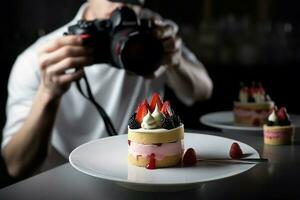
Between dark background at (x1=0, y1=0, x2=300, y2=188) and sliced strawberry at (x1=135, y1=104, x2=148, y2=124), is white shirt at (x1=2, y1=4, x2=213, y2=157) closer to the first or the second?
sliced strawberry at (x1=135, y1=104, x2=148, y2=124)

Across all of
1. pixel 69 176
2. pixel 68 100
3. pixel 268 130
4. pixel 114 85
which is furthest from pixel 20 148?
pixel 268 130

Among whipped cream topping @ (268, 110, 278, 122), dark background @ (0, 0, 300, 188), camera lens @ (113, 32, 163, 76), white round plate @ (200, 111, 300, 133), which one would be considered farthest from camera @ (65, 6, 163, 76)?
dark background @ (0, 0, 300, 188)

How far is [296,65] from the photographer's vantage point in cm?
202

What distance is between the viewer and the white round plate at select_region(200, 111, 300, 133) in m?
0.92

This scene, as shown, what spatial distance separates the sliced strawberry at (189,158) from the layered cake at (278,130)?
224 mm

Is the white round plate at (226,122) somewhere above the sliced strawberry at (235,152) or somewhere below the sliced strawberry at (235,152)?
below

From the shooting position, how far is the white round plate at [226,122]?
36.2 inches

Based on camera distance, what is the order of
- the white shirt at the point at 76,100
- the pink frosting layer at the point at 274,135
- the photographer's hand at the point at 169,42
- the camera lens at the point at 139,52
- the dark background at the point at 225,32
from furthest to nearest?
the dark background at the point at 225,32
the white shirt at the point at 76,100
the photographer's hand at the point at 169,42
the camera lens at the point at 139,52
the pink frosting layer at the point at 274,135

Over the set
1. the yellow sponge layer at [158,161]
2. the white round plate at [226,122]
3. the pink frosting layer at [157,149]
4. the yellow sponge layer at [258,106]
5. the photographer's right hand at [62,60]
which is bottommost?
the white round plate at [226,122]

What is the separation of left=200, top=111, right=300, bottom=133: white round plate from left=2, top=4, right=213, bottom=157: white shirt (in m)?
0.28

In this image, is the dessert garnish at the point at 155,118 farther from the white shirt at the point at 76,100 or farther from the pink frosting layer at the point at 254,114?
the white shirt at the point at 76,100

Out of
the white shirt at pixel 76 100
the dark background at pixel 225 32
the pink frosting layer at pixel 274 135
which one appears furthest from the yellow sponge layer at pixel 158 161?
the dark background at pixel 225 32

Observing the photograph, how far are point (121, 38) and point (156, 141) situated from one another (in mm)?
327

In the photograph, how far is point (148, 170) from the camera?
25.7 inches
